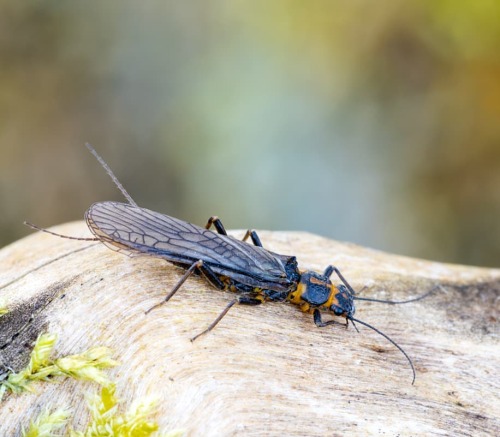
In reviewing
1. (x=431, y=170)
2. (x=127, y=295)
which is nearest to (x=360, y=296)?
(x=127, y=295)

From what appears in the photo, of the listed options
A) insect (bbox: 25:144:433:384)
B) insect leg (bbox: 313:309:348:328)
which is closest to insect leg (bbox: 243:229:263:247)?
insect (bbox: 25:144:433:384)

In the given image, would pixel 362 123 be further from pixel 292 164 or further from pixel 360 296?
pixel 360 296

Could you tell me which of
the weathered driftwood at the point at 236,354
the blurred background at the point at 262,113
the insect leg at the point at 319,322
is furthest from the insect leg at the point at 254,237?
the blurred background at the point at 262,113

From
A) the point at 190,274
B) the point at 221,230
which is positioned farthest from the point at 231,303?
the point at 221,230

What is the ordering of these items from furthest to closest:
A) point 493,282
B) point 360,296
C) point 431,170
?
point 431,170 → point 493,282 → point 360,296

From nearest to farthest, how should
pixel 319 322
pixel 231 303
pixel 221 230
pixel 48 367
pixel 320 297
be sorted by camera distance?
pixel 48 367
pixel 231 303
pixel 319 322
pixel 320 297
pixel 221 230

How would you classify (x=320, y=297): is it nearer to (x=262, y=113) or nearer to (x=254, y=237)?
(x=254, y=237)
